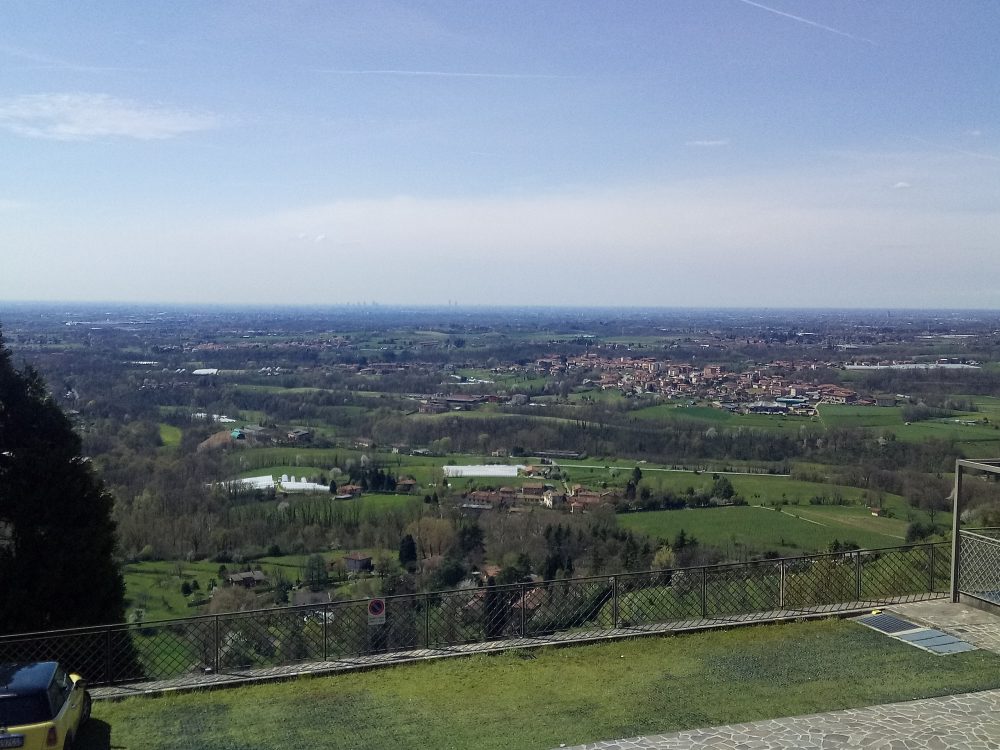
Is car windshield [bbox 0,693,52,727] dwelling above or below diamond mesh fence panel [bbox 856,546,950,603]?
above

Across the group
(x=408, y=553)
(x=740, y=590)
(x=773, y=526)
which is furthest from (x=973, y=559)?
(x=773, y=526)

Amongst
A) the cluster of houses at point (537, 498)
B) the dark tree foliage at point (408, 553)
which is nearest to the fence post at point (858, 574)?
the dark tree foliage at point (408, 553)

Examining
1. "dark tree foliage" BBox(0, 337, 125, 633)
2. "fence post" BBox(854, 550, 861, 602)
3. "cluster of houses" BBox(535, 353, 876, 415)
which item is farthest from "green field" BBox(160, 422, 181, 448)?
"fence post" BBox(854, 550, 861, 602)

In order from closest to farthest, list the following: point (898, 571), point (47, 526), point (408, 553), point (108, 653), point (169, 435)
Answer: point (108, 653) < point (47, 526) < point (898, 571) < point (408, 553) < point (169, 435)

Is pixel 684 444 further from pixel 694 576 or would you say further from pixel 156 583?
pixel 694 576

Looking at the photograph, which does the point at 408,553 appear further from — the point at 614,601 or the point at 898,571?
the point at 614,601

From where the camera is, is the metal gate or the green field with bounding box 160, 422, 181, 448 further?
the green field with bounding box 160, 422, 181, 448

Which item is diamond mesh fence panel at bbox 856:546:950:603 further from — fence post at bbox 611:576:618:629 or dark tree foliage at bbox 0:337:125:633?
dark tree foliage at bbox 0:337:125:633
